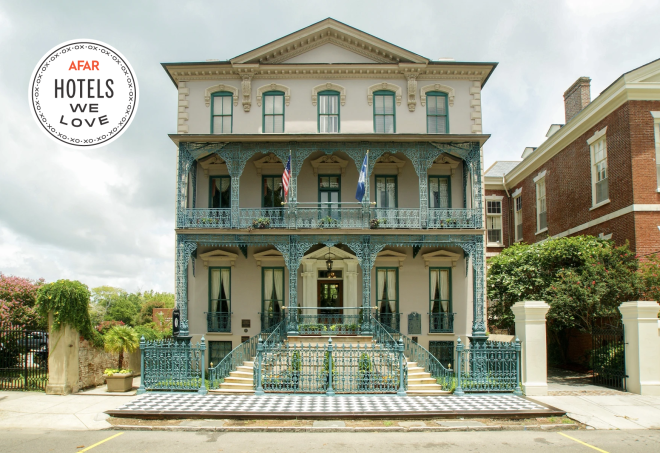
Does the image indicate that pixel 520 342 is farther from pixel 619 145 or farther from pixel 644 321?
pixel 619 145

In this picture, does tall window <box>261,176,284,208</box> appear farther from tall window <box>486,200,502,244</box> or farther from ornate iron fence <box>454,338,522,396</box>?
tall window <box>486,200,502,244</box>

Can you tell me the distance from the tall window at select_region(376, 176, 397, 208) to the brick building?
803 cm

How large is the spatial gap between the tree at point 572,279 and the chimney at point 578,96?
8.29 metres

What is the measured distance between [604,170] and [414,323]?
9.55 meters

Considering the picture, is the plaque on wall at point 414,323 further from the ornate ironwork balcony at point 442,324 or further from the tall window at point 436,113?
the tall window at point 436,113

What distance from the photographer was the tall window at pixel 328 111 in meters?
20.4

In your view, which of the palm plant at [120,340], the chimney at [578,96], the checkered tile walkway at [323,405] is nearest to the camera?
the checkered tile walkway at [323,405]

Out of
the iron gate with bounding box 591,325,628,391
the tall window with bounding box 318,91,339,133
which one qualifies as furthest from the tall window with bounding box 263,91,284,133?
the iron gate with bounding box 591,325,628,391

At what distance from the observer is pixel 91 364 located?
16.2 m

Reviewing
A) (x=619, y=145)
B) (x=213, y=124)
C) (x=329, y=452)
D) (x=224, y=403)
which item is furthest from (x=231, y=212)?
(x=619, y=145)

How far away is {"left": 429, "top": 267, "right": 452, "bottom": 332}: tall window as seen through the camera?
19.8 metres

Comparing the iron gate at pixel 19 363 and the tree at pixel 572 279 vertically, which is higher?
the tree at pixel 572 279

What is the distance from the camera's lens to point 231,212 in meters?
18.6

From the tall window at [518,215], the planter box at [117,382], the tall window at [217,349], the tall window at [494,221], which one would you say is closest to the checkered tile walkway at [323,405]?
the planter box at [117,382]
